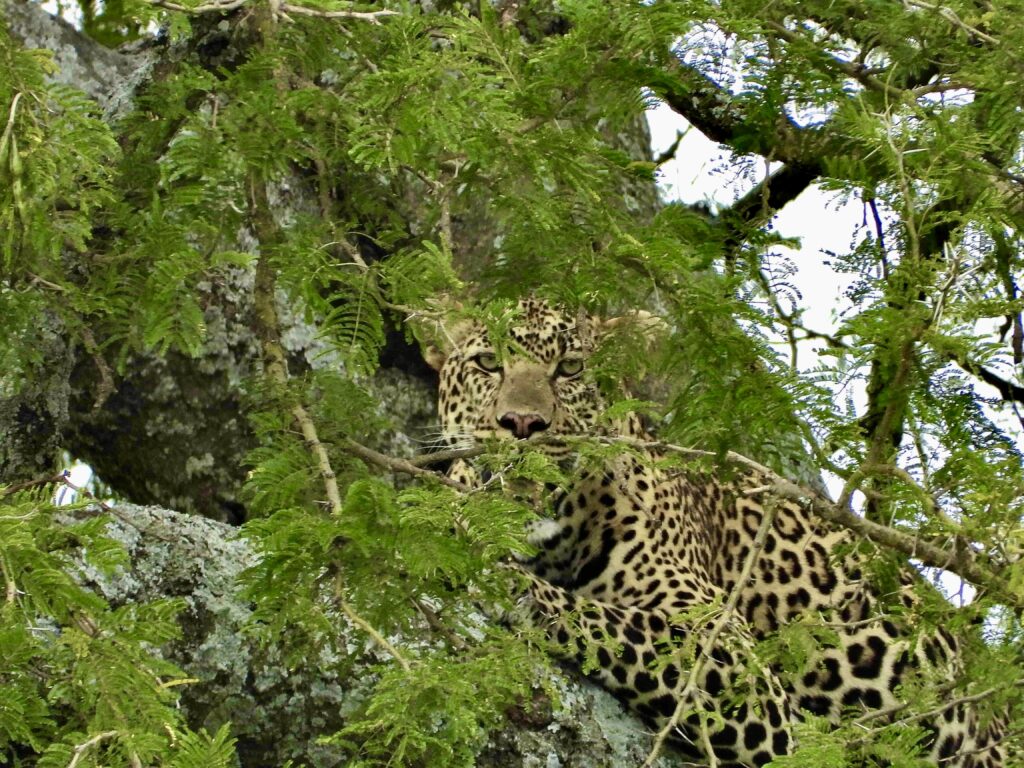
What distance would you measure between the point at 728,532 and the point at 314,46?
3341 mm

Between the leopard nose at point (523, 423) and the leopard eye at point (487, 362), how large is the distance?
59cm

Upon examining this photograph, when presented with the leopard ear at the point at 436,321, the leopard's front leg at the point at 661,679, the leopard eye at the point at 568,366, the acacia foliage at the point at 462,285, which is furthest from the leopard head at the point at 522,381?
the acacia foliage at the point at 462,285

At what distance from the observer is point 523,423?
23.2ft

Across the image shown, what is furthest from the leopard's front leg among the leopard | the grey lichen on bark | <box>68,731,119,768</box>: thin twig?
the grey lichen on bark

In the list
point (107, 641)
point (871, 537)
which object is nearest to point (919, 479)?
point (871, 537)

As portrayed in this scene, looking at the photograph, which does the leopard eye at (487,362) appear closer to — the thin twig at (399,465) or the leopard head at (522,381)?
the leopard head at (522,381)

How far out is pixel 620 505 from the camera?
737cm

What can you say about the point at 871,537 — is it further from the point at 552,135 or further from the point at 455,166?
the point at 455,166

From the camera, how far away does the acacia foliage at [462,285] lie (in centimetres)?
413

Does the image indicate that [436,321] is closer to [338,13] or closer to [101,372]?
[338,13]

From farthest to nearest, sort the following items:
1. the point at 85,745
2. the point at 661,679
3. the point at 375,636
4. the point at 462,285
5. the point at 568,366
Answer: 1. the point at 568,366
2. the point at 661,679
3. the point at 462,285
4. the point at 375,636
5. the point at 85,745

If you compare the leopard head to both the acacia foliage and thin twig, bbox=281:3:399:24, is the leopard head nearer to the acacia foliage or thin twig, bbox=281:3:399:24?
the acacia foliage

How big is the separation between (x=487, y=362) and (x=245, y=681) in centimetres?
267

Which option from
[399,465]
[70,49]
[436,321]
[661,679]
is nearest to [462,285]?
[436,321]
